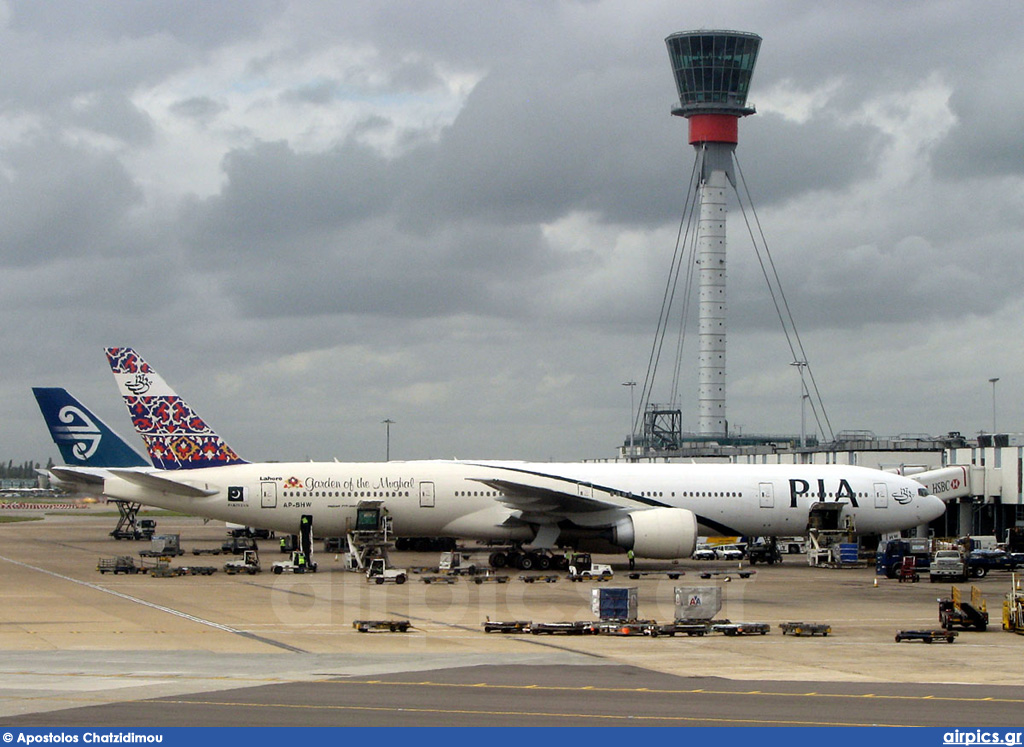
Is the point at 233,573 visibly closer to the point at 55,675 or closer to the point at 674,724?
the point at 55,675

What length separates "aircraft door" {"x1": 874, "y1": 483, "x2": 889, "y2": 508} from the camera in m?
52.9

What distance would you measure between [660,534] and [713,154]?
108794 mm

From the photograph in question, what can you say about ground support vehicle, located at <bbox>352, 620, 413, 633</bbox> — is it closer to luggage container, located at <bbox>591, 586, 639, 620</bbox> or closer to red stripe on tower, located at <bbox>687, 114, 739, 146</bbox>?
luggage container, located at <bbox>591, 586, 639, 620</bbox>

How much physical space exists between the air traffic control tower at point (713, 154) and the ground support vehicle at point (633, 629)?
120 meters

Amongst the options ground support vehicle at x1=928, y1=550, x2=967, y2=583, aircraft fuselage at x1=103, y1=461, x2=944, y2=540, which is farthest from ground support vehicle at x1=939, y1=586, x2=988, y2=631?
aircraft fuselage at x1=103, y1=461, x2=944, y2=540

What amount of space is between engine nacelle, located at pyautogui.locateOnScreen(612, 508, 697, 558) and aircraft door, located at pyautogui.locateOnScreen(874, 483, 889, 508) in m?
10.2

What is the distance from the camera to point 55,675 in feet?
69.6

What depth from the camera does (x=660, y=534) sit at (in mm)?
46281

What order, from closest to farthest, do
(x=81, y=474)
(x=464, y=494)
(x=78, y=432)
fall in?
1. (x=464, y=494)
2. (x=81, y=474)
3. (x=78, y=432)

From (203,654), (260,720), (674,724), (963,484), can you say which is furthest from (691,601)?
(963,484)

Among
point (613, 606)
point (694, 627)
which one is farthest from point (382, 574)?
point (694, 627)

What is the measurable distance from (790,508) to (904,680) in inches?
1199

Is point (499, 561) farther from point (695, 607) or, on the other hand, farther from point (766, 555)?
point (695, 607)

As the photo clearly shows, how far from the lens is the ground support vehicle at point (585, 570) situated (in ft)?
146
